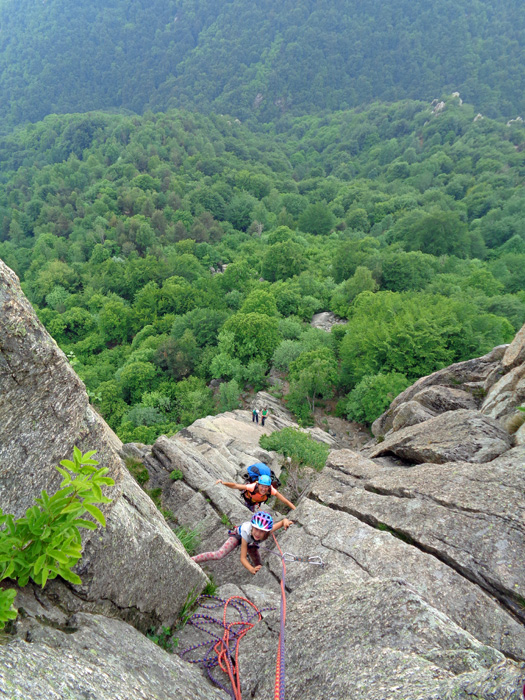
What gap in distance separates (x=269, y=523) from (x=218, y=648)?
2.53m

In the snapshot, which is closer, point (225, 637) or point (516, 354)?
point (225, 637)

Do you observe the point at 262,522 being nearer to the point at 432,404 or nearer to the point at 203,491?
the point at 203,491

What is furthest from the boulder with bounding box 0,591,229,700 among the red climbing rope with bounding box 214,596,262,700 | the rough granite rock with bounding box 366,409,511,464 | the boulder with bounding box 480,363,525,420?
the boulder with bounding box 480,363,525,420

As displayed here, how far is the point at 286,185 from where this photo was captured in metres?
134

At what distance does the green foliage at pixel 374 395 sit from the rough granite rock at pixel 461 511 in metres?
18.5

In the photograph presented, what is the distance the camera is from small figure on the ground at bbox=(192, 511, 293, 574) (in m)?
7.78

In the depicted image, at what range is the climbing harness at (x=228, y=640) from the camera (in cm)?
477

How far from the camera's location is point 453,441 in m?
12.2

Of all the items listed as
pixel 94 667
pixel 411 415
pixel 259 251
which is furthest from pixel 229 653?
pixel 259 251

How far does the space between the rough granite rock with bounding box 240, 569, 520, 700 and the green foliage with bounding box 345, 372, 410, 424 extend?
24735mm

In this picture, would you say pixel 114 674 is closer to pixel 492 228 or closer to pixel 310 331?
pixel 310 331

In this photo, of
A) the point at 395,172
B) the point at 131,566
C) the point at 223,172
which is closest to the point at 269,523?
the point at 131,566

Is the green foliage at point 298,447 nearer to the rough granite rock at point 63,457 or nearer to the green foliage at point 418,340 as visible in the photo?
the rough granite rock at point 63,457

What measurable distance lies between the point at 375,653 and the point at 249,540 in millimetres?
4057
